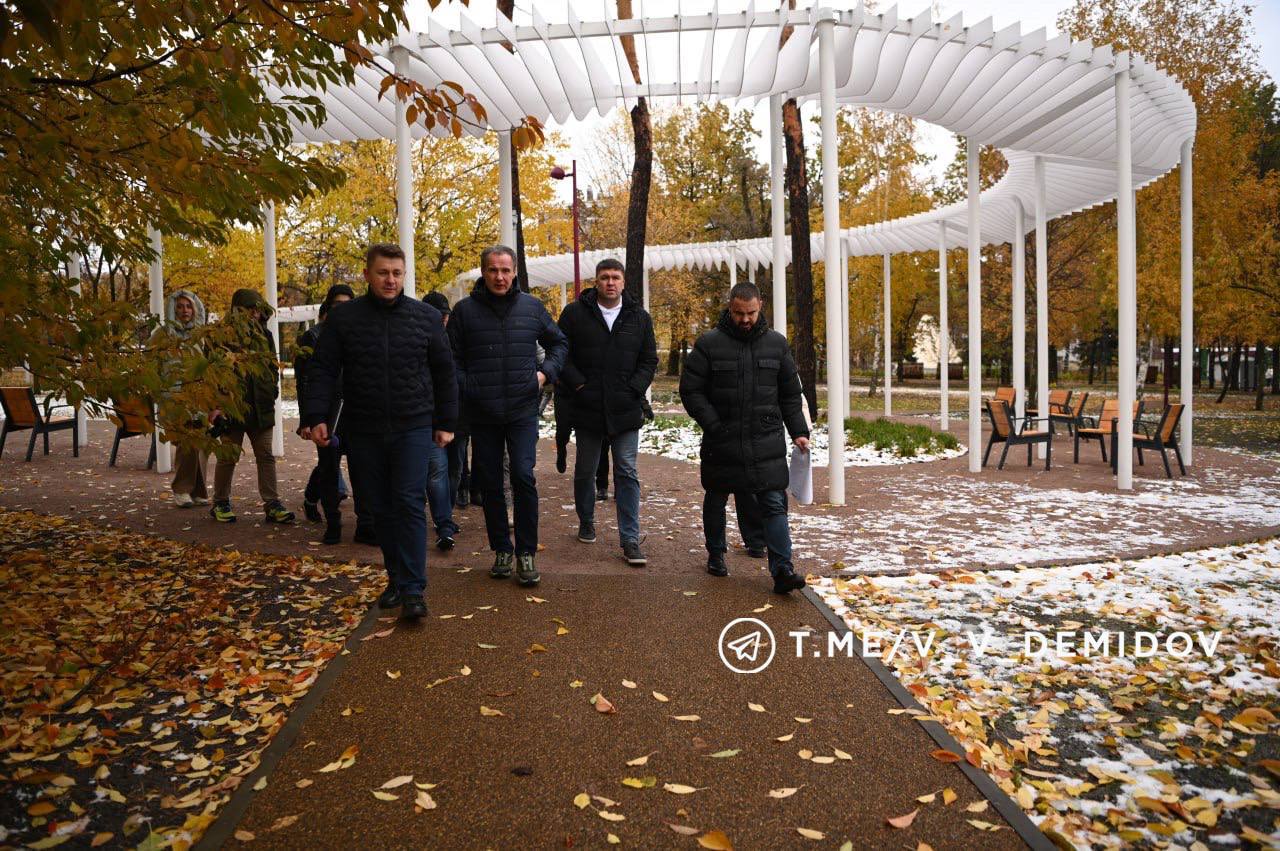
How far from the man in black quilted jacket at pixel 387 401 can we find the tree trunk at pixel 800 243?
12293mm

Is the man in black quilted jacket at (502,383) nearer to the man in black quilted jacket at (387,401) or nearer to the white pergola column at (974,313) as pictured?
the man in black quilted jacket at (387,401)

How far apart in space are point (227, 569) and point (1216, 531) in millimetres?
7733

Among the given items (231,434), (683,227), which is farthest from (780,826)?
(683,227)

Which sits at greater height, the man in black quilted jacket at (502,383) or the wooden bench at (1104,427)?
the man in black quilted jacket at (502,383)

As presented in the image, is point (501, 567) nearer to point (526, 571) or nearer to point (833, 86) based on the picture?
point (526, 571)

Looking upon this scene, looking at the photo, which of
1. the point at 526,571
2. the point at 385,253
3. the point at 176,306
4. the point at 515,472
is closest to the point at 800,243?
the point at 176,306

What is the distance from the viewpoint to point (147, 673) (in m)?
4.06

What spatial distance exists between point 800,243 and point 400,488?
1304 centimetres

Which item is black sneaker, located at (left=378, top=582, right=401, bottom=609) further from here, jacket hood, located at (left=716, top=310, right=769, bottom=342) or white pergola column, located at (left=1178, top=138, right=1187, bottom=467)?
white pergola column, located at (left=1178, top=138, right=1187, bottom=467)

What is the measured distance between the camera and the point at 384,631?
455 centimetres

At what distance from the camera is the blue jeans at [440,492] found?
20.5 feet

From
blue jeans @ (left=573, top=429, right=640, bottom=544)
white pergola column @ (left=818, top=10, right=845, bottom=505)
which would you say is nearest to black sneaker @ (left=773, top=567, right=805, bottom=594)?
blue jeans @ (left=573, top=429, right=640, bottom=544)

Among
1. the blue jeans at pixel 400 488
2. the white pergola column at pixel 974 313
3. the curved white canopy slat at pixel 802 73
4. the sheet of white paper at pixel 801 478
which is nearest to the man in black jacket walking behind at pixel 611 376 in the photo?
the sheet of white paper at pixel 801 478

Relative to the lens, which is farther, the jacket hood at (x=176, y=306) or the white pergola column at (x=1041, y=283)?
the white pergola column at (x=1041, y=283)
